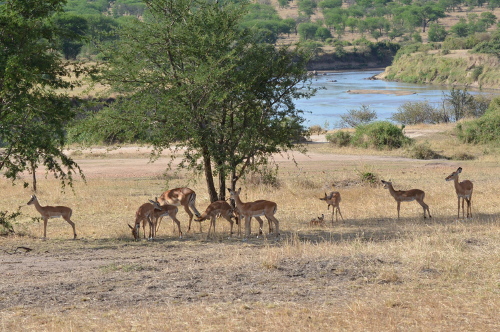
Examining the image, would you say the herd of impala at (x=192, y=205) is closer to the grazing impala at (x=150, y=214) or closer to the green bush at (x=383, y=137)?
the grazing impala at (x=150, y=214)

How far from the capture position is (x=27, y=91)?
1541 cm

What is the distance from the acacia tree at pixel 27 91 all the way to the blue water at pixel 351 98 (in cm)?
5183

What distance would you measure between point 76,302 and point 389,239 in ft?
24.8

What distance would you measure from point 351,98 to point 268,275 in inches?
3447

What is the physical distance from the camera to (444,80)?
399 ft

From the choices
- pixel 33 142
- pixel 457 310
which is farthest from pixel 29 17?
pixel 457 310

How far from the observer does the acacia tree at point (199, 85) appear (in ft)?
57.1

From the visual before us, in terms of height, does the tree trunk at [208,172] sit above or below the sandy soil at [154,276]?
above

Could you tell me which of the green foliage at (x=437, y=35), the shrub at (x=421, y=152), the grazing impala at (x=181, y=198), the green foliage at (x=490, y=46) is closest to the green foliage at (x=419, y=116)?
the shrub at (x=421, y=152)

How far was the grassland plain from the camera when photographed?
862 centimetres

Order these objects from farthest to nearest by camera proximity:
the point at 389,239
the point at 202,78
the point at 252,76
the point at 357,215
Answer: the point at 357,215 → the point at 252,76 → the point at 202,78 → the point at 389,239

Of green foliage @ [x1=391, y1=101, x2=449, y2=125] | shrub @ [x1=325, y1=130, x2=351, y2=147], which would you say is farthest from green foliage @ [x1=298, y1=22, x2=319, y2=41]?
shrub @ [x1=325, y1=130, x2=351, y2=147]

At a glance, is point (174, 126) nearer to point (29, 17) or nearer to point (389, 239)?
point (29, 17)

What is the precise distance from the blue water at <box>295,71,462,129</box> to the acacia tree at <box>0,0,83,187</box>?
170 ft
